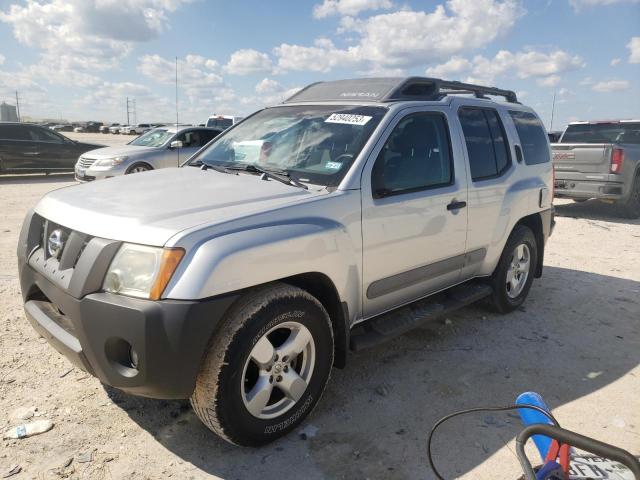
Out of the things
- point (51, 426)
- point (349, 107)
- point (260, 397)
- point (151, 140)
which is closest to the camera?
point (260, 397)

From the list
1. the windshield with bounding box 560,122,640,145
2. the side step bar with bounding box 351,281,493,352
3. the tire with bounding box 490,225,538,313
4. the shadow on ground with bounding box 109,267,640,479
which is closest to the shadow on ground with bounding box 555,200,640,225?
the windshield with bounding box 560,122,640,145

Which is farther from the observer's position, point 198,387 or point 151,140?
point 151,140

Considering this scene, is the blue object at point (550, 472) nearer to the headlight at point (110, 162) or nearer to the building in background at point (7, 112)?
the headlight at point (110, 162)

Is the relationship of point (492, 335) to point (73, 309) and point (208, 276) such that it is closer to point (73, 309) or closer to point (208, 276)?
point (208, 276)

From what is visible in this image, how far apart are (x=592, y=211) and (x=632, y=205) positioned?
1038 millimetres

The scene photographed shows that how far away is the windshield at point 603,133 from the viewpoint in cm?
1068

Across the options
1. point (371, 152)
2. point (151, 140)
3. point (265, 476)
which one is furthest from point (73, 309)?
point (151, 140)

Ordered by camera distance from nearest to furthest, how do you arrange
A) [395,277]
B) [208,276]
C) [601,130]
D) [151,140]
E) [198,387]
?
[208,276] → [198,387] → [395,277] → [601,130] → [151,140]

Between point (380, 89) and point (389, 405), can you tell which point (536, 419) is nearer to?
point (389, 405)

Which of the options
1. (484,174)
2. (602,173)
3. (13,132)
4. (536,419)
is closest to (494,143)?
(484,174)

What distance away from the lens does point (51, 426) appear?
9.32 feet

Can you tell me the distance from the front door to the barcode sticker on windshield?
0.66ft

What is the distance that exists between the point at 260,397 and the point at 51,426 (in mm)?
1231

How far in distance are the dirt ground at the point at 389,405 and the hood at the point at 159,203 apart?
1.15 m
